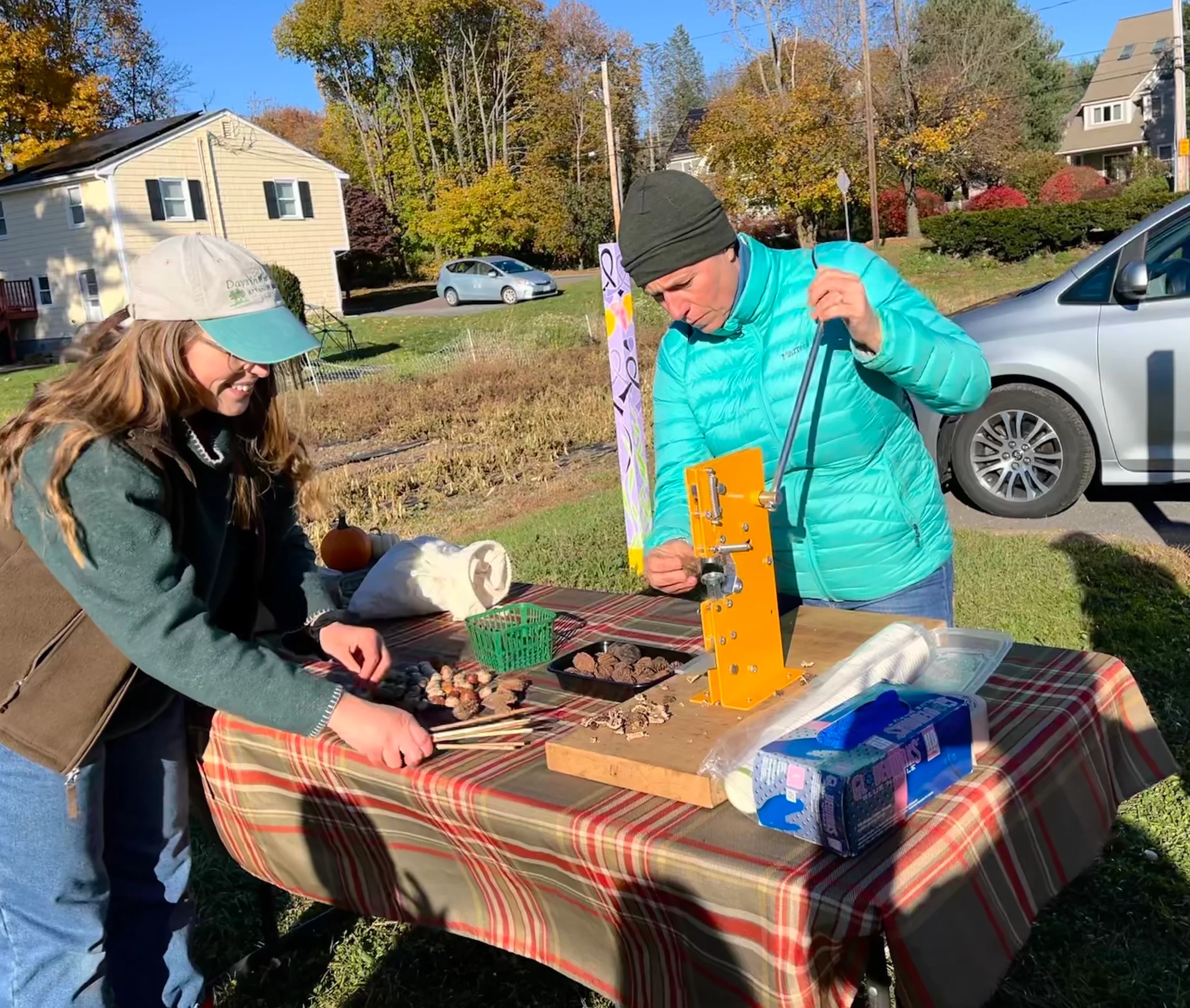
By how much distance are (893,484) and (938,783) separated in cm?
97

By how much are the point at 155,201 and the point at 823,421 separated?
31381 millimetres

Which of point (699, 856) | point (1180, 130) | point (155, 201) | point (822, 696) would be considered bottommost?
point (699, 856)

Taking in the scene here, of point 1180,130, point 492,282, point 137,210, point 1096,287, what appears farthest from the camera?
point 1180,130

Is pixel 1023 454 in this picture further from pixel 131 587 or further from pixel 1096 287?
pixel 131 587

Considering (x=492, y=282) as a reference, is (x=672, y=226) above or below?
below

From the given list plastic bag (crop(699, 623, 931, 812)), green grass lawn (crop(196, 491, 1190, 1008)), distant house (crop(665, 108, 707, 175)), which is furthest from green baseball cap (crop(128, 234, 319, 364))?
distant house (crop(665, 108, 707, 175))

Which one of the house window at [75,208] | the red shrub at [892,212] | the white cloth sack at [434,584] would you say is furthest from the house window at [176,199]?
the white cloth sack at [434,584]

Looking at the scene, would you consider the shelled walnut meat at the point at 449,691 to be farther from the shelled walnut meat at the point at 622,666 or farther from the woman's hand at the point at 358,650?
the shelled walnut meat at the point at 622,666

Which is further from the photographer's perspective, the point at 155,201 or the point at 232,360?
the point at 155,201

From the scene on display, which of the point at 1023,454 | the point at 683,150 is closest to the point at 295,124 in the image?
the point at 683,150

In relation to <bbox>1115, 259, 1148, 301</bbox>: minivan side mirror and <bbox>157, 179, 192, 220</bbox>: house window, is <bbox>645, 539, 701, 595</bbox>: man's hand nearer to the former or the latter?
<bbox>1115, 259, 1148, 301</bbox>: minivan side mirror

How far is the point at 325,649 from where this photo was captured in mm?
2547

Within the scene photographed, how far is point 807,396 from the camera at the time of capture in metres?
2.48

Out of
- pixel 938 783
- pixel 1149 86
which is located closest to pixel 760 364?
pixel 938 783
